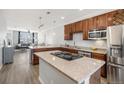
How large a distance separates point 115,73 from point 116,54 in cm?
55

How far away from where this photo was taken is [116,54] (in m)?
2.74

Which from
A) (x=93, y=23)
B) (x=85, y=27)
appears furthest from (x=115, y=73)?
(x=85, y=27)

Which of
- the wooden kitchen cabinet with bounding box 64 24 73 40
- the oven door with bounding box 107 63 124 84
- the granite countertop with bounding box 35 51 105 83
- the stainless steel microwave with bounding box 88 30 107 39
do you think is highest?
the wooden kitchen cabinet with bounding box 64 24 73 40

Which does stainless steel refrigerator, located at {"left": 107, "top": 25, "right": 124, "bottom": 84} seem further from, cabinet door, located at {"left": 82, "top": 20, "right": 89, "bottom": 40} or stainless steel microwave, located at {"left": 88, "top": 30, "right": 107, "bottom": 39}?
cabinet door, located at {"left": 82, "top": 20, "right": 89, "bottom": 40}

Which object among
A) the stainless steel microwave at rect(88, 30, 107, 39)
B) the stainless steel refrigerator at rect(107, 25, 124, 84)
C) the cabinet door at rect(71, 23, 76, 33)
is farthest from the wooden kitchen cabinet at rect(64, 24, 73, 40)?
the stainless steel refrigerator at rect(107, 25, 124, 84)

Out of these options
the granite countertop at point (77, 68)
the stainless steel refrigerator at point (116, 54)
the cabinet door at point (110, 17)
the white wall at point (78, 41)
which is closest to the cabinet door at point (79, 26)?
the white wall at point (78, 41)

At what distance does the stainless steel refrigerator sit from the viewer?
2.60 m

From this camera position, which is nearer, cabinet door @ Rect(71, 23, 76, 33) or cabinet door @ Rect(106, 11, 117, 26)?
cabinet door @ Rect(106, 11, 117, 26)

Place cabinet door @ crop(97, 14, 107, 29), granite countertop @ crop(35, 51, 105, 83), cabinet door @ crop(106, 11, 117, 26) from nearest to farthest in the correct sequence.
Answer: granite countertop @ crop(35, 51, 105, 83), cabinet door @ crop(106, 11, 117, 26), cabinet door @ crop(97, 14, 107, 29)

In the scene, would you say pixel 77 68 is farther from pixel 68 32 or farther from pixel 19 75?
pixel 68 32

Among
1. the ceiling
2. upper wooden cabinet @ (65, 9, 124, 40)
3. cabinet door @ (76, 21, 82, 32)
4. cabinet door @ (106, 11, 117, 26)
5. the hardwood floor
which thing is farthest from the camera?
cabinet door @ (76, 21, 82, 32)

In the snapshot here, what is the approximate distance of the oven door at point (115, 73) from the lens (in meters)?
2.61
